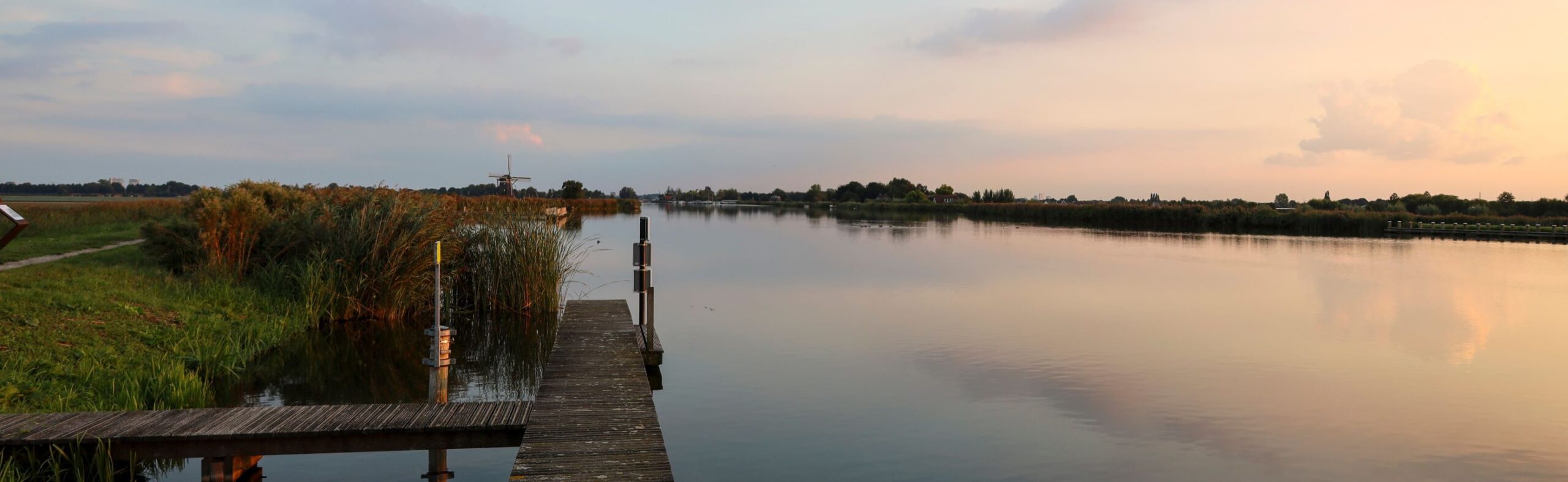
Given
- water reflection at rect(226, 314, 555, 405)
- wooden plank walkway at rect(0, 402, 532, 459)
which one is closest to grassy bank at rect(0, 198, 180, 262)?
water reflection at rect(226, 314, 555, 405)

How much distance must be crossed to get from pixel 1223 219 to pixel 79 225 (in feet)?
172

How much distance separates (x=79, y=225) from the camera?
880 inches

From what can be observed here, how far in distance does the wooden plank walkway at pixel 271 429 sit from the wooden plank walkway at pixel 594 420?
365 mm

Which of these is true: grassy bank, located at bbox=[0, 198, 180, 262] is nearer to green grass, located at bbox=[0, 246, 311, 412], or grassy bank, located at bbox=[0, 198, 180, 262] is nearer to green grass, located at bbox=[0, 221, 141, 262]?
green grass, located at bbox=[0, 221, 141, 262]

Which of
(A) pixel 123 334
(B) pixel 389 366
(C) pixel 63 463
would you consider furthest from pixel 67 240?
(C) pixel 63 463

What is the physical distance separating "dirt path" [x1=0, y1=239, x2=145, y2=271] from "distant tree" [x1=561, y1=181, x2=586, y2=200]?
6802 centimetres

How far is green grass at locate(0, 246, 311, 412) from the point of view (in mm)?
6715

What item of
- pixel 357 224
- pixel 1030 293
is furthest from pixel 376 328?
pixel 1030 293

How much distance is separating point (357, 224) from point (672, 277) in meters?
9.76

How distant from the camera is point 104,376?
23.3ft

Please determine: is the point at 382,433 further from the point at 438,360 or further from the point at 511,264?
the point at 511,264

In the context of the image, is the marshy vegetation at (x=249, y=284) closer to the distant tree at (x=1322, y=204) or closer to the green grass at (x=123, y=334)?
the green grass at (x=123, y=334)

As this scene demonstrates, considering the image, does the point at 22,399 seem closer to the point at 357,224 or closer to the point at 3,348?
the point at 3,348

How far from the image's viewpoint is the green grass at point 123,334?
671 centimetres
